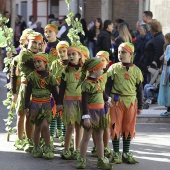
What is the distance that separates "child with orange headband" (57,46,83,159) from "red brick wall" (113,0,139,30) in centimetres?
1840

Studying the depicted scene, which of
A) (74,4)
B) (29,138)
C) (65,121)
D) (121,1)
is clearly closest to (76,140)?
(65,121)

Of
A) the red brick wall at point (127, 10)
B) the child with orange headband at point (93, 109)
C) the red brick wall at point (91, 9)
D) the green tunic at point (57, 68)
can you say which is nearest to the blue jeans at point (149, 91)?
the green tunic at point (57, 68)

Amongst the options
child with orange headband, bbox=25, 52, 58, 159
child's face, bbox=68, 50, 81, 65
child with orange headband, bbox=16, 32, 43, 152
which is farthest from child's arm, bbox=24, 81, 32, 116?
child's face, bbox=68, 50, 81, 65

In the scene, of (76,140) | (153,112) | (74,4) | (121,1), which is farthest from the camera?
(74,4)

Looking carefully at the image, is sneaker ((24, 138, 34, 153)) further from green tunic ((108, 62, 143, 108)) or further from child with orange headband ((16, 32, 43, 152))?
green tunic ((108, 62, 143, 108))

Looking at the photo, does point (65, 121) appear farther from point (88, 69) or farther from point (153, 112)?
point (153, 112)

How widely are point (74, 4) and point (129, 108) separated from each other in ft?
74.7

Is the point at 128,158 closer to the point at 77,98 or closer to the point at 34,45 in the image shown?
the point at 77,98

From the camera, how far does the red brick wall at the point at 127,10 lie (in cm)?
2935

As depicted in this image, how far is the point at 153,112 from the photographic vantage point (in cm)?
1612

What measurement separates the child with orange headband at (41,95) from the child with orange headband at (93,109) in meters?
0.77

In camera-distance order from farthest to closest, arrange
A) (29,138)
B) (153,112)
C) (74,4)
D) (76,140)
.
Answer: (74,4) → (153,112) → (29,138) → (76,140)

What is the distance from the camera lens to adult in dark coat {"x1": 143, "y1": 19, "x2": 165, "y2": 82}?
56.6 ft

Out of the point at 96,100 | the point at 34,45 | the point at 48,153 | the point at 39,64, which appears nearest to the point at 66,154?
the point at 48,153
